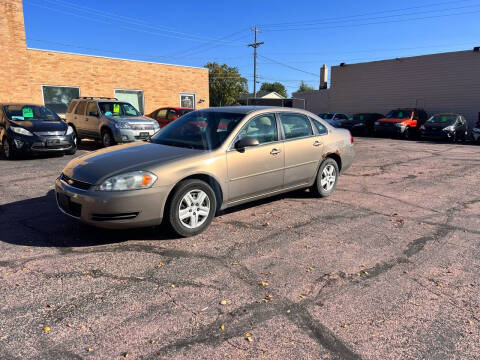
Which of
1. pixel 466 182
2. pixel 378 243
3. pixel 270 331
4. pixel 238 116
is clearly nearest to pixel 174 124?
pixel 238 116

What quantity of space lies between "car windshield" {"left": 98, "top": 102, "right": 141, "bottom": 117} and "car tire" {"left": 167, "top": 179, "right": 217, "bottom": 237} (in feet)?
29.6

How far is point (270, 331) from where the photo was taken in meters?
2.64

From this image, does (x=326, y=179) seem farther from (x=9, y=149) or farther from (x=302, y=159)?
(x=9, y=149)

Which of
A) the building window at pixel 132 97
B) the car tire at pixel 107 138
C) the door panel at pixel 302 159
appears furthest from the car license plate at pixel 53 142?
the building window at pixel 132 97

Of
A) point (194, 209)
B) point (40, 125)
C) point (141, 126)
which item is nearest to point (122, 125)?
point (141, 126)

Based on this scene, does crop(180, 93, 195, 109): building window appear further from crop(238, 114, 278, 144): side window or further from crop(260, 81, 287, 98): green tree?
crop(260, 81, 287, 98): green tree

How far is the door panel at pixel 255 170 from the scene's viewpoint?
4.77m

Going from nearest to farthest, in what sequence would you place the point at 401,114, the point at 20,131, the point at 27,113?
the point at 20,131
the point at 27,113
the point at 401,114

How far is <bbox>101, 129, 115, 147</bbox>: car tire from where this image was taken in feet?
38.4

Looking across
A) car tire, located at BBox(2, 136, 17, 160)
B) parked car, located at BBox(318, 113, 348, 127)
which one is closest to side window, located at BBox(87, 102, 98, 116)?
car tire, located at BBox(2, 136, 17, 160)

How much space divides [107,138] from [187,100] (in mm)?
11942

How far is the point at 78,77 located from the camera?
705 inches

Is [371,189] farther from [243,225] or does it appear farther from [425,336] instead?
[425,336]

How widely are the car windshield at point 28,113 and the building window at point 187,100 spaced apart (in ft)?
40.4
